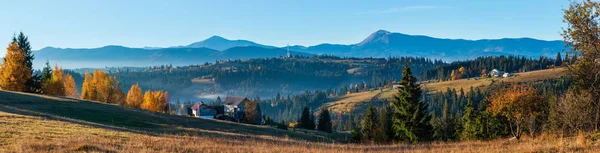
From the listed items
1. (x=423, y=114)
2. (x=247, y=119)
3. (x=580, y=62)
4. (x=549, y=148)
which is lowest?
(x=247, y=119)

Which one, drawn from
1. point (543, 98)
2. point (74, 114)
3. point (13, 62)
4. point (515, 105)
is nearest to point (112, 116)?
point (74, 114)

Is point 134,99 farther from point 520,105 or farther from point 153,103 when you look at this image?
point 520,105

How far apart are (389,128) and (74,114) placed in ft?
138

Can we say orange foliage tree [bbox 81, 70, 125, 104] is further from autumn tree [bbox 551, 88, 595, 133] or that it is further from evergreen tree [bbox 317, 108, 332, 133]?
autumn tree [bbox 551, 88, 595, 133]

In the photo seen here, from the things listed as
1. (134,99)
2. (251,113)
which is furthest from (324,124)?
(134,99)

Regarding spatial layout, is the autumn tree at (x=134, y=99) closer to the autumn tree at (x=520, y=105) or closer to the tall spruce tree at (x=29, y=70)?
the tall spruce tree at (x=29, y=70)

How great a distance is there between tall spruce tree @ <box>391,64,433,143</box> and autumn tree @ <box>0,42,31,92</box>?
63.2 metres

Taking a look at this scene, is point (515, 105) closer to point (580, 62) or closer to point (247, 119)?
point (580, 62)

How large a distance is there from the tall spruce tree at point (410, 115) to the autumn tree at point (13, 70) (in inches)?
2489

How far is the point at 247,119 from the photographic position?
109 m

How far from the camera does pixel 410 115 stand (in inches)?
2057

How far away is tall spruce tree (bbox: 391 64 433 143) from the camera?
51.6 meters

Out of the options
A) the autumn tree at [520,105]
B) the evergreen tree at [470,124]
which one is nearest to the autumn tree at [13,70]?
the autumn tree at [520,105]

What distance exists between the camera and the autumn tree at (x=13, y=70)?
68.1m
